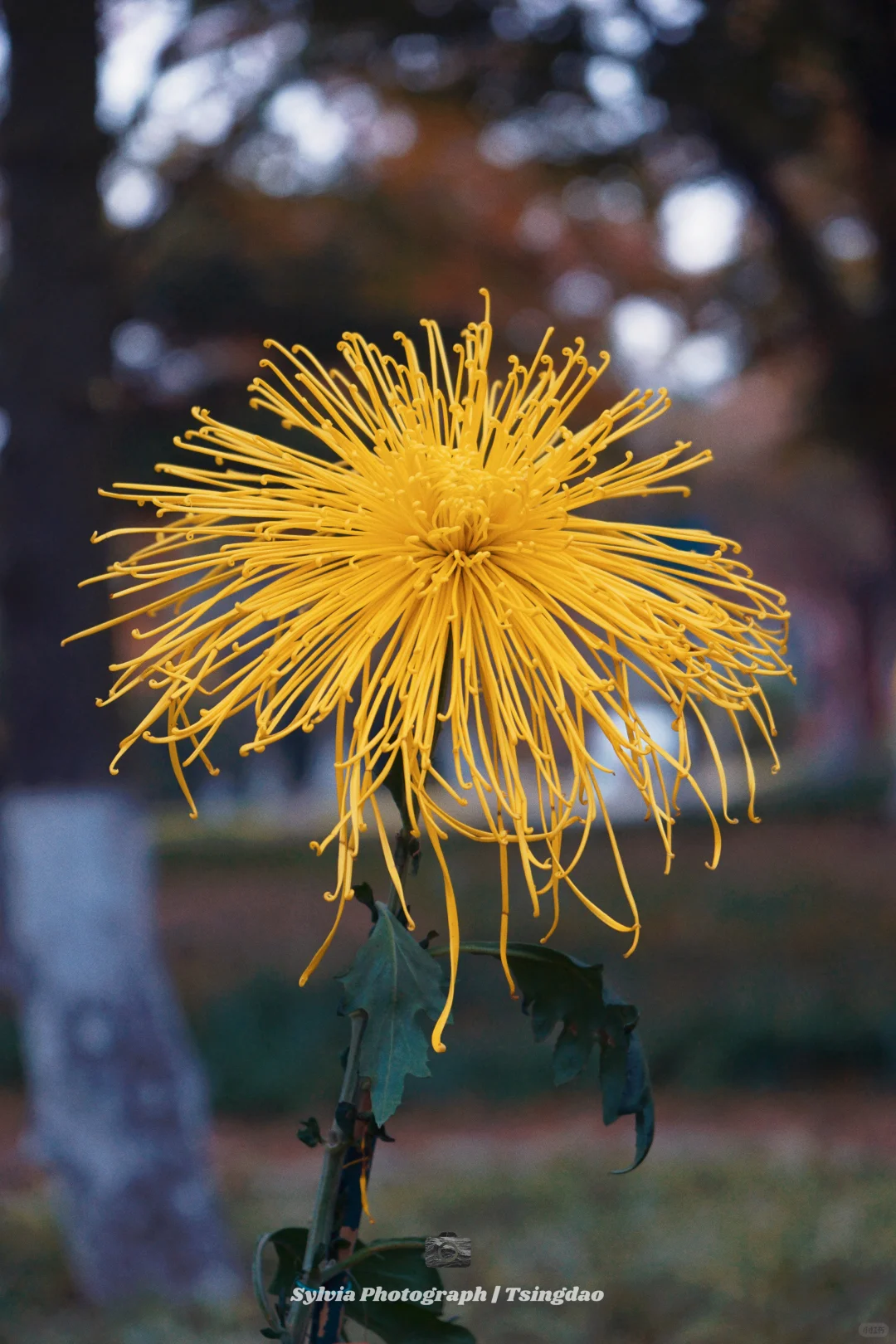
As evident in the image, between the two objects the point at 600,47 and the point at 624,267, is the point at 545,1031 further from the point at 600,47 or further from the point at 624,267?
the point at 624,267

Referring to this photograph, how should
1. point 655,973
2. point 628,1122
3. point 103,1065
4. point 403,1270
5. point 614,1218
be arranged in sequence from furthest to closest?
point 655,973 < point 628,1122 < point 614,1218 < point 103,1065 < point 403,1270

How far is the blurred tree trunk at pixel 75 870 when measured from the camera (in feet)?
13.1

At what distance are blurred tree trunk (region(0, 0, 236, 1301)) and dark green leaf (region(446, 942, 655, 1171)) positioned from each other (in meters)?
3.18

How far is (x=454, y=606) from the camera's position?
40.6 inches

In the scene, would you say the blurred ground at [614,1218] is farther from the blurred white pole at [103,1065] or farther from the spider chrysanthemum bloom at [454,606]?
the spider chrysanthemum bloom at [454,606]

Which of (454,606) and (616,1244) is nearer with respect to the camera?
(454,606)

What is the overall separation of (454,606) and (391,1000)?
0.32m

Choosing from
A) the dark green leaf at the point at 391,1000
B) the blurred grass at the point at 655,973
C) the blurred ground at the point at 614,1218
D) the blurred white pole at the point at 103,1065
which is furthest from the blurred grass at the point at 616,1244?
the dark green leaf at the point at 391,1000

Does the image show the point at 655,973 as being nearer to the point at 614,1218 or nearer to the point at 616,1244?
the point at 614,1218

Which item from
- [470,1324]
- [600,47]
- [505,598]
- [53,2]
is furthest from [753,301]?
[505,598]

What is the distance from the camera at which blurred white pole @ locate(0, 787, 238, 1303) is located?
3984mm

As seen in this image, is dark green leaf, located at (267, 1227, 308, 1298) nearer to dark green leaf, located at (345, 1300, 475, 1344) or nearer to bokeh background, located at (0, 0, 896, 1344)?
dark green leaf, located at (345, 1300, 475, 1344)

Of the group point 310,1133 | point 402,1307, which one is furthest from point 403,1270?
point 310,1133

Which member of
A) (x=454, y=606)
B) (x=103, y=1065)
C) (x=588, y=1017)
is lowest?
(x=103, y=1065)
